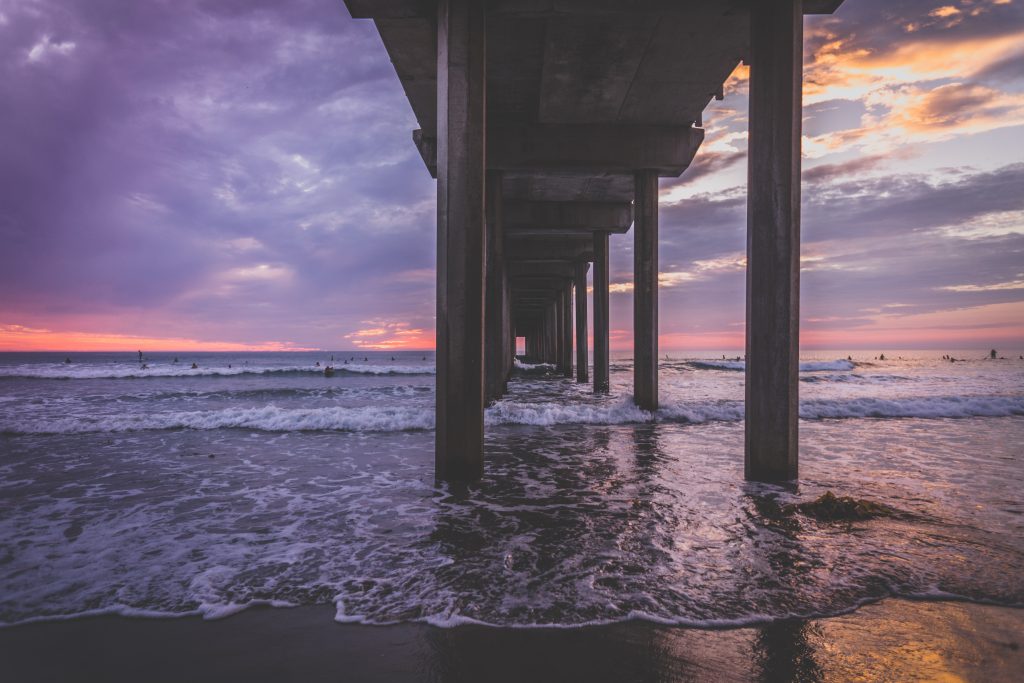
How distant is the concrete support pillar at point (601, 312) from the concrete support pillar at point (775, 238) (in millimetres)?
11207

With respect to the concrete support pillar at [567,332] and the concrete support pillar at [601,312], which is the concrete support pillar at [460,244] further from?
the concrete support pillar at [567,332]

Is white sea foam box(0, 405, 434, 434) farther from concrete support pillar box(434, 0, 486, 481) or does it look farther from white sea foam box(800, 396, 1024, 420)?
white sea foam box(800, 396, 1024, 420)

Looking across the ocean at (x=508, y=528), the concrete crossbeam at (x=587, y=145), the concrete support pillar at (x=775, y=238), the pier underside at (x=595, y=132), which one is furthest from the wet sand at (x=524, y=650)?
the concrete crossbeam at (x=587, y=145)

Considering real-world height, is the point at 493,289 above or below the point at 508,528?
above

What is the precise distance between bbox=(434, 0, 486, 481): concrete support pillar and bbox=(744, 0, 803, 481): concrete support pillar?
10.5ft

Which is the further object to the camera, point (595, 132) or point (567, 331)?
point (567, 331)

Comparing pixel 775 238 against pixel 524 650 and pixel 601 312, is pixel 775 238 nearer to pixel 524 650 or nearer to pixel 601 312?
pixel 524 650

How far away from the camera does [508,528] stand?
4285 millimetres

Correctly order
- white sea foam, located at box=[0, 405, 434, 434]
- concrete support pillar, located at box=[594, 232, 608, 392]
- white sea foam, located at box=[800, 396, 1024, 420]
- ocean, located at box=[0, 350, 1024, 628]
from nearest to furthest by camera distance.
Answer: ocean, located at box=[0, 350, 1024, 628]
white sea foam, located at box=[0, 405, 434, 434]
white sea foam, located at box=[800, 396, 1024, 420]
concrete support pillar, located at box=[594, 232, 608, 392]

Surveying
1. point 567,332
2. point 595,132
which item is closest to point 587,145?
point 595,132

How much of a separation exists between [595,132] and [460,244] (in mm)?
7044

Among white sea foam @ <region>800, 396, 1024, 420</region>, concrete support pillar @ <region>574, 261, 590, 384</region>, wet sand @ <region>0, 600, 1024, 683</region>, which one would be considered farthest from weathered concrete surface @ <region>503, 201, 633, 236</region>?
wet sand @ <region>0, 600, 1024, 683</region>

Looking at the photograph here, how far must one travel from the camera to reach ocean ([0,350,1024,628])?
2957 millimetres

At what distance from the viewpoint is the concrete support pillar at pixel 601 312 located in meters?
16.9
